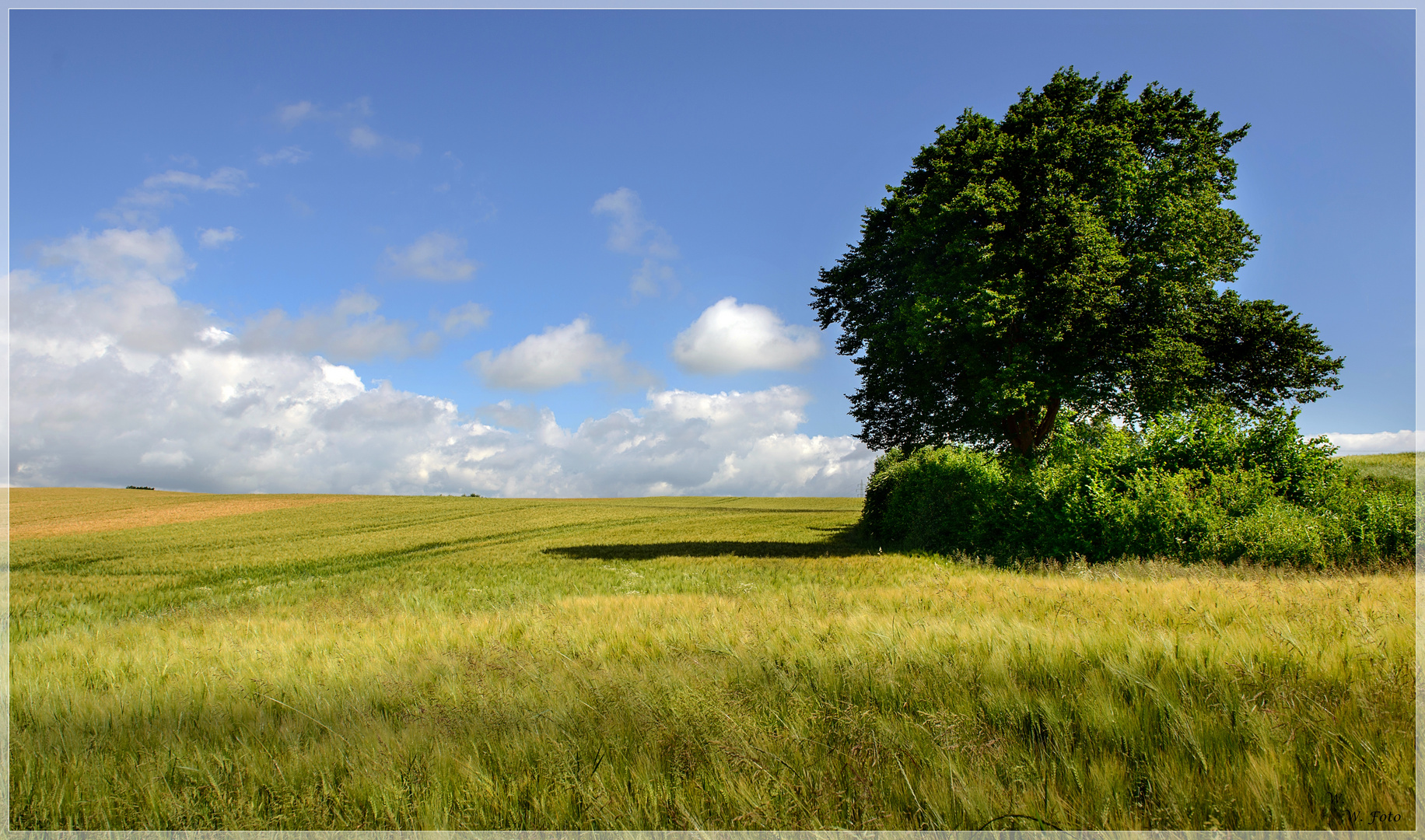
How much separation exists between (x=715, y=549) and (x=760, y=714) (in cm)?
1945

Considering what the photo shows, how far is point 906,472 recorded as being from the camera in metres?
24.5

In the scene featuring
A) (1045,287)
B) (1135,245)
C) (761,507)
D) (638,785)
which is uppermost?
(1135,245)

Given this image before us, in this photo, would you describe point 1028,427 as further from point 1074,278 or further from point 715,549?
point 715,549

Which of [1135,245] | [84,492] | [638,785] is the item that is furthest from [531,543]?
[84,492]

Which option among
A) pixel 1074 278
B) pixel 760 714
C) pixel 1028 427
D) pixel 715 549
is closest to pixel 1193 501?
pixel 1074 278

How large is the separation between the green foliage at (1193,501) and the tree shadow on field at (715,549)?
19.1 feet

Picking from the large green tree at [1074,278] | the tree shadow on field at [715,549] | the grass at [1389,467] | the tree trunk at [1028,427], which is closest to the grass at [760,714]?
the large green tree at [1074,278]

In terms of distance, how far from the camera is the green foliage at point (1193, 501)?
408 inches

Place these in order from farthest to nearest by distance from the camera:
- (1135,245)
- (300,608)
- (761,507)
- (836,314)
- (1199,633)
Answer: (761,507) < (836,314) < (1135,245) < (300,608) < (1199,633)

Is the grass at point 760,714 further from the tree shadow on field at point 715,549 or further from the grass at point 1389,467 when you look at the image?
the grass at point 1389,467

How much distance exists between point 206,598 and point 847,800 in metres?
17.1

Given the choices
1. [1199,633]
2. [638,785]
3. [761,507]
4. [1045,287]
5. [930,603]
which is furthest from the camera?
[761,507]

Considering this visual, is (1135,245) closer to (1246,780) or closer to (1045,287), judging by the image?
(1045,287)

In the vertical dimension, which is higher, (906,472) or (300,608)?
(906,472)
